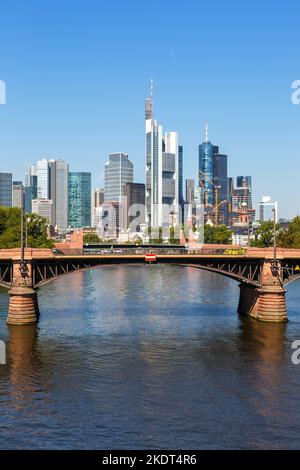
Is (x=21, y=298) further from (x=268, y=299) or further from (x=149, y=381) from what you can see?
(x=268, y=299)

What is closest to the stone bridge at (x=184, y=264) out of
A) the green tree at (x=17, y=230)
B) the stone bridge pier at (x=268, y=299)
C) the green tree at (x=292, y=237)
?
the stone bridge pier at (x=268, y=299)

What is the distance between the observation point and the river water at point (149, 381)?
4159cm

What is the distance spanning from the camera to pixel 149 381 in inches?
2132

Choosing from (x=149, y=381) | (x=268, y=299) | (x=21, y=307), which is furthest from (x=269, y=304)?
(x=149, y=381)

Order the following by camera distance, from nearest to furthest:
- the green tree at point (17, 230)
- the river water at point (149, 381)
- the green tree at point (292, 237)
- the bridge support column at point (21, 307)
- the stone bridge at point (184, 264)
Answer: the river water at point (149, 381), the bridge support column at point (21, 307), the stone bridge at point (184, 264), the green tree at point (17, 230), the green tree at point (292, 237)

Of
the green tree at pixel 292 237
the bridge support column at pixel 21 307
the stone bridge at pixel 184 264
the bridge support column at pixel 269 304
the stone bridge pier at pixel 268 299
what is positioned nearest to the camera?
the bridge support column at pixel 21 307

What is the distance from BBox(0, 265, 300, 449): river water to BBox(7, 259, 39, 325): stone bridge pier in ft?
6.54

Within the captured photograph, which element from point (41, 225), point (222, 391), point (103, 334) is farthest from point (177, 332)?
point (41, 225)

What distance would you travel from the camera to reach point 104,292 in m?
125

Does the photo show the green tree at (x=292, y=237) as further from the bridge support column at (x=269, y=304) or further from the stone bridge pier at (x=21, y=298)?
the stone bridge pier at (x=21, y=298)

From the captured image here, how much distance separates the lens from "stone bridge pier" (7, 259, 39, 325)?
259ft

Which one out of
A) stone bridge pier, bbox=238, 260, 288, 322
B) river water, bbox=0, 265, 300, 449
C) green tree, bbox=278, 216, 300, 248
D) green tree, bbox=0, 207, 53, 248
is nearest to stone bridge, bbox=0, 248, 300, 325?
stone bridge pier, bbox=238, 260, 288, 322

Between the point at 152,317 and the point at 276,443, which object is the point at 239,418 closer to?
the point at 276,443

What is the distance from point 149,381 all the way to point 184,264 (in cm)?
3460
